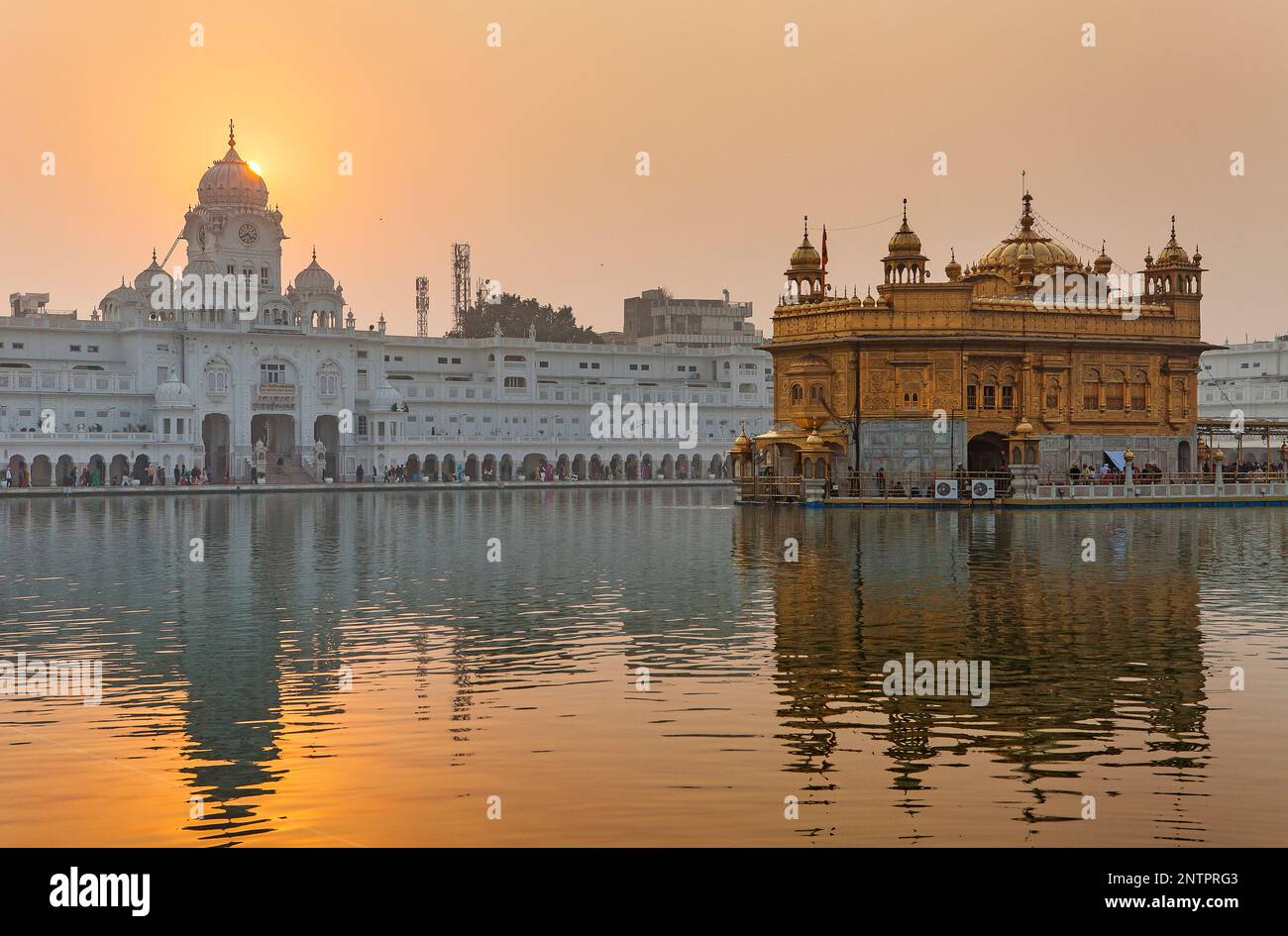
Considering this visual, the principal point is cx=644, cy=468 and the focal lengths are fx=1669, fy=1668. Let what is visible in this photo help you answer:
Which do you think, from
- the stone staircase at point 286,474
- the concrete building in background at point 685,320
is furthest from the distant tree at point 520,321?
the stone staircase at point 286,474

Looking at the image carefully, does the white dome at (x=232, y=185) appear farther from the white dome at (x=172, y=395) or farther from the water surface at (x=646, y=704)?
the water surface at (x=646, y=704)

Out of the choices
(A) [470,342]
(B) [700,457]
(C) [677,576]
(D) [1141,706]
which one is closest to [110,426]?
(A) [470,342]

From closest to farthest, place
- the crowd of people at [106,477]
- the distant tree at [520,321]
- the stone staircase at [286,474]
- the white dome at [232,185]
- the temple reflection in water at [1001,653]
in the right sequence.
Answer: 1. the temple reflection in water at [1001,653]
2. the crowd of people at [106,477]
3. the stone staircase at [286,474]
4. the white dome at [232,185]
5. the distant tree at [520,321]

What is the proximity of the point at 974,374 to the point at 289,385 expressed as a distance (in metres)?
57.2

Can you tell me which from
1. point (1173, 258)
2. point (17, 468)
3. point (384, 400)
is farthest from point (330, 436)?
point (1173, 258)

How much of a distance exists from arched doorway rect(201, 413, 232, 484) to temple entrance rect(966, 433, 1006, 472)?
5526 cm

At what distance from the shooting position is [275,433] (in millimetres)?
115250

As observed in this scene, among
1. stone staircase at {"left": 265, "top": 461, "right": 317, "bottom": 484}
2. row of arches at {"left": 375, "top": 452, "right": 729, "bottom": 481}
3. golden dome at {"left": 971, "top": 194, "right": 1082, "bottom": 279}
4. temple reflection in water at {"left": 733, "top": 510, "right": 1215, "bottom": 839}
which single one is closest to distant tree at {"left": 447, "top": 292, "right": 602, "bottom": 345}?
row of arches at {"left": 375, "top": 452, "right": 729, "bottom": 481}

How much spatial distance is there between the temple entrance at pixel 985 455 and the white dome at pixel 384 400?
176ft

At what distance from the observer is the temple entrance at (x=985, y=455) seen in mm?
71312

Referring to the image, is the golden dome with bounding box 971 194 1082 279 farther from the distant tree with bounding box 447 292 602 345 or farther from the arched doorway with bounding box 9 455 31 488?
the distant tree with bounding box 447 292 602 345

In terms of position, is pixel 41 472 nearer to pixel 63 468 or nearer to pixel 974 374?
pixel 63 468

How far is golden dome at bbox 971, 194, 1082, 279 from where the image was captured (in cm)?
7925
